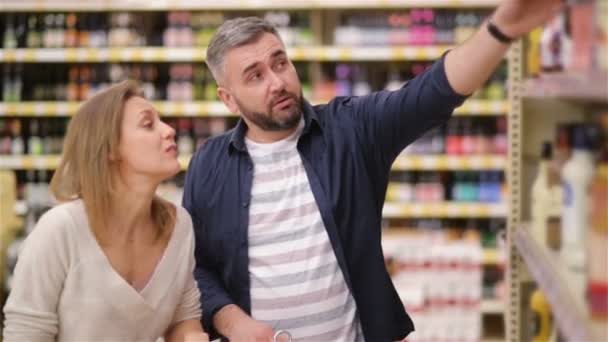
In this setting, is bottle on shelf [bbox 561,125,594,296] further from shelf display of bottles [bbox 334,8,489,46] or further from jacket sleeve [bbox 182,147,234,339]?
shelf display of bottles [bbox 334,8,489,46]

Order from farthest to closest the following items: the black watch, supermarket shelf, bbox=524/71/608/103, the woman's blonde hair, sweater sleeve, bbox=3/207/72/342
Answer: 1. the woman's blonde hair
2. sweater sleeve, bbox=3/207/72/342
3. the black watch
4. supermarket shelf, bbox=524/71/608/103

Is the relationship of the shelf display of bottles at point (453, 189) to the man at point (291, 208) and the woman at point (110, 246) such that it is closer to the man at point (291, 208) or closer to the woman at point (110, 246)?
the man at point (291, 208)

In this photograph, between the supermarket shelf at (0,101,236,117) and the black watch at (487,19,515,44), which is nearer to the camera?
the black watch at (487,19,515,44)

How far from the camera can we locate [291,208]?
2311 mm

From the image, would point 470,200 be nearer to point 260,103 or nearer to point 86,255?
point 260,103

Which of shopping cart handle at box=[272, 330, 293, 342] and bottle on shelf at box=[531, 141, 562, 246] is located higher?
bottle on shelf at box=[531, 141, 562, 246]

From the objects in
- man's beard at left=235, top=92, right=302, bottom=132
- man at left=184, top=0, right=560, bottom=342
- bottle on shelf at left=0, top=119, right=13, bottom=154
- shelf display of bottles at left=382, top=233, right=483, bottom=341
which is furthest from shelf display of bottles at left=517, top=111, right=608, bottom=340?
bottle on shelf at left=0, top=119, right=13, bottom=154

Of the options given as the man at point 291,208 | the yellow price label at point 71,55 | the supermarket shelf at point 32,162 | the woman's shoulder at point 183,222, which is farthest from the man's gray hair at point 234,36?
the supermarket shelf at point 32,162

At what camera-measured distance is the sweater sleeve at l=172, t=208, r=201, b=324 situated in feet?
7.61

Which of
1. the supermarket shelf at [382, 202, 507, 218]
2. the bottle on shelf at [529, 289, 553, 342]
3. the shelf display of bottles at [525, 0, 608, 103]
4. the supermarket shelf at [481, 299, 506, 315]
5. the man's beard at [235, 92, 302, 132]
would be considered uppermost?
the shelf display of bottles at [525, 0, 608, 103]

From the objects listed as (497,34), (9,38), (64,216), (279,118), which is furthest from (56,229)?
(9,38)

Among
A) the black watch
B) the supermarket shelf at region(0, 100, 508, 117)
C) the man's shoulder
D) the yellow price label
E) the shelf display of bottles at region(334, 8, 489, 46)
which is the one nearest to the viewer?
the black watch

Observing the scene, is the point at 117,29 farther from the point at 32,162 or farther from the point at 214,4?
the point at 32,162

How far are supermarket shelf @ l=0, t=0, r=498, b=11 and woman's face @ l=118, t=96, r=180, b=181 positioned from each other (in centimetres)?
347
